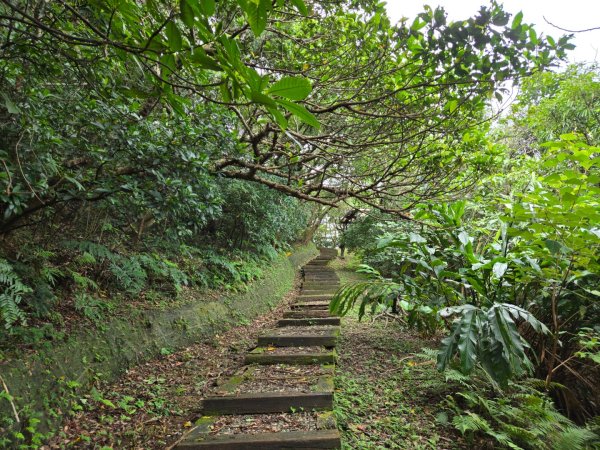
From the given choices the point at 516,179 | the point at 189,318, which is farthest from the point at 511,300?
the point at 189,318

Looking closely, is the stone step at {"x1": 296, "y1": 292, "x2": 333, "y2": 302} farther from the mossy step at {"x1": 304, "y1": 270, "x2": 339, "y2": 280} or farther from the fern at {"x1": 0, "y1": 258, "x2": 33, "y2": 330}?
the fern at {"x1": 0, "y1": 258, "x2": 33, "y2": 330}

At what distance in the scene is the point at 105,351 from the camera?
331 centimetres

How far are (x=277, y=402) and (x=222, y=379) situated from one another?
1047 millimetres

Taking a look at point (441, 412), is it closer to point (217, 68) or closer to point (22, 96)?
point (217, 68)

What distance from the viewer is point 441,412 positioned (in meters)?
2.75

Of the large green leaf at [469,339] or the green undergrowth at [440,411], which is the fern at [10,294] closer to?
the green undergrowth at [440,411]

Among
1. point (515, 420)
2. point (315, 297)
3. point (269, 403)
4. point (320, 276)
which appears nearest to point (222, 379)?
point (269, 403)

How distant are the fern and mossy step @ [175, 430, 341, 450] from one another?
1580mm

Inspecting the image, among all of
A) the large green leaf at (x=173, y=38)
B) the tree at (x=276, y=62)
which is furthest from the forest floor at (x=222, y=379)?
the large green leaf at (x=173, y=38)

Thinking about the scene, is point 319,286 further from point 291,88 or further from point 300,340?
point 291,88

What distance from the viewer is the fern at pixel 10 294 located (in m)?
2.48

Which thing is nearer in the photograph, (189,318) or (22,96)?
(22,96)

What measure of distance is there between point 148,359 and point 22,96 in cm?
286

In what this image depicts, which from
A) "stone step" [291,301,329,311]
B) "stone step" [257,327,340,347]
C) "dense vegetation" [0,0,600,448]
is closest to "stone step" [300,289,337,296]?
"stone step" [291,301,329,311]
